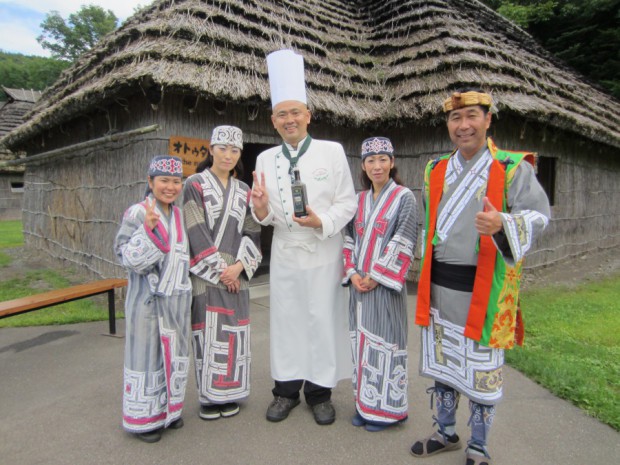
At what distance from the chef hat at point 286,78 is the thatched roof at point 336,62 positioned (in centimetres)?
219

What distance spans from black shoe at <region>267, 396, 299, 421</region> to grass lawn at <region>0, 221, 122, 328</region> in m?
2.99

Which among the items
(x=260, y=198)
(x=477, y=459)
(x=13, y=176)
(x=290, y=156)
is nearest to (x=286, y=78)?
(x=290, y=156)

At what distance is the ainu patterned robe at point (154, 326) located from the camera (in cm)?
236

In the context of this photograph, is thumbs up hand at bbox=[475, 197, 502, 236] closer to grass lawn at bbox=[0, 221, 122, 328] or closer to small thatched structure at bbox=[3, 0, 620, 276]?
small thatched structure at bbox=[3, 0, 620, 276]

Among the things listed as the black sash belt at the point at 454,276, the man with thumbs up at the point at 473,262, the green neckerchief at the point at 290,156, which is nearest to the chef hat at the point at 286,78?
the green neckerchief at the point at 290,156

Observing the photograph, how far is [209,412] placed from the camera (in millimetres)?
2676

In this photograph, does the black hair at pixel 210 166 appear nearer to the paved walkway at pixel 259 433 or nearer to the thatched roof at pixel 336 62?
the paved walkway at pixel 259 433

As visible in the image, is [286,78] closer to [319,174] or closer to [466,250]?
[319,174]

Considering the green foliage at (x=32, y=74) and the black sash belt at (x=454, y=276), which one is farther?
the green foliage at (x=32, y=74)

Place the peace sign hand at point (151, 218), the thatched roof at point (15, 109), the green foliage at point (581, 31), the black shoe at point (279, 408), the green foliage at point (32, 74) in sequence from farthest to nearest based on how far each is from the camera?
the green foliage at point (32, 74) < the thatched roof at point (15, 109) < the green foliage at point (581, 31) < the black shoe at point (279, 408) < the peace sign hand at point (151, 218)

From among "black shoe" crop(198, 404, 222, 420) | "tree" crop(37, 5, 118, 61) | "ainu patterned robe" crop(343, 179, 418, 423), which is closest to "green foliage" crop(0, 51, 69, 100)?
"tree" crop(37, 5, 118, 61)

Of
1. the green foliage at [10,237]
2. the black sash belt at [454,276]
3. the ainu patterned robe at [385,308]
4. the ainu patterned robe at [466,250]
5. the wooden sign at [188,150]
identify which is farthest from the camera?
the green foliage at [10,237]

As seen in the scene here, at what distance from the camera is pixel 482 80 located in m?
5.82

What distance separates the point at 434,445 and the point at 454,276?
0.96 metres
